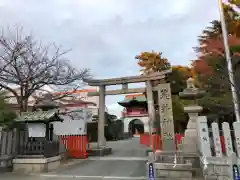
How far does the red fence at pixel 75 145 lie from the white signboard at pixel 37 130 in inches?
170

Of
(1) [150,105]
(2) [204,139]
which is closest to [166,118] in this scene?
(1) [150,105]

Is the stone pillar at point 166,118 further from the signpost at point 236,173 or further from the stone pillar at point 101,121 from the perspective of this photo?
the signpost at point 236,173

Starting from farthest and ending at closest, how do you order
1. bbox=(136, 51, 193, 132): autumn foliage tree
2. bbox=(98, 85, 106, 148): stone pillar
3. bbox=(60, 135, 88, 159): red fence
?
bbox=(136, 51, 193, 132): autumn foliage tree
bbox=(98, 85, 106, 148): stone pillar
bbox=(60, 135, 88, 159): red fence

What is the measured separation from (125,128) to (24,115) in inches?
1513

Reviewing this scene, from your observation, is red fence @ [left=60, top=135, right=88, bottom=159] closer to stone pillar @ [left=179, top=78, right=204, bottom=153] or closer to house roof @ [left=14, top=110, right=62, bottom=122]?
house roof @ [left=14, top=110, right=62, bottom=122]

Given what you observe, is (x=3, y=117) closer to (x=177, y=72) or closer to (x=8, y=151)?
(x=8, y=151)

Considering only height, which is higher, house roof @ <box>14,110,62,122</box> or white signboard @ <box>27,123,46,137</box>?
house roof @ <box>14,110,62,122</box>

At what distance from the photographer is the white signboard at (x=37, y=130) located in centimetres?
1048

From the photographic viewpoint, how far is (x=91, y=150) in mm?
15922

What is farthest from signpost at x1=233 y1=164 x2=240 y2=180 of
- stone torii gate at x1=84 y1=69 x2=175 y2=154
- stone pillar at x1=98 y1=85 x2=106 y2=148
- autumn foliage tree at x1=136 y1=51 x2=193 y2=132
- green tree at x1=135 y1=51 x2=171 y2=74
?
green tree at x1=135 y1=51 x2=171 y2=74

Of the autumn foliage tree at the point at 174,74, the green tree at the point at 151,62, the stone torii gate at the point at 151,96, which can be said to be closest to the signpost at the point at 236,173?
the stone torii gate at the point at 151,96

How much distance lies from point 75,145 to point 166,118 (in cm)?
616

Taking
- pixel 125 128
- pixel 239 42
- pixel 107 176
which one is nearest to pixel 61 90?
pixel 107 176

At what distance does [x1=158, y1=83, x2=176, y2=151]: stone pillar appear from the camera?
14001 mm
